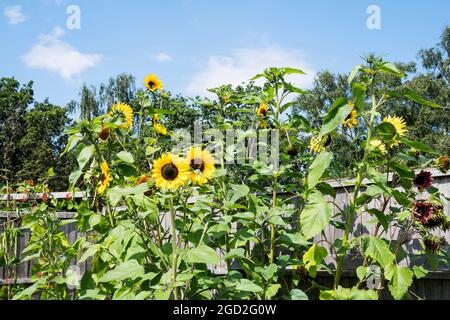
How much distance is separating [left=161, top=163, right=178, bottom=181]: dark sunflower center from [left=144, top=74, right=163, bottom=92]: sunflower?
5.53ft

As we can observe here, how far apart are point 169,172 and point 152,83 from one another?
5.83ft

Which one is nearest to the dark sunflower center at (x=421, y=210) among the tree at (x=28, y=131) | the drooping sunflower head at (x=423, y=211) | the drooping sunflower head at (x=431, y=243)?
the drooping sunflower head at (x=423, y=211)

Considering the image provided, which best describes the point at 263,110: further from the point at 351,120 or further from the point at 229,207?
the point at 229,207

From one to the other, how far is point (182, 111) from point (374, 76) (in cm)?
3029

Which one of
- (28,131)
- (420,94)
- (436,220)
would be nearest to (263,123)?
(436,220)

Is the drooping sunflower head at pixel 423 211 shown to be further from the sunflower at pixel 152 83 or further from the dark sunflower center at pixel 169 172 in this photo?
the sunflower at pixel 152 83

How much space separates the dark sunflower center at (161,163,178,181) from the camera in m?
2.61

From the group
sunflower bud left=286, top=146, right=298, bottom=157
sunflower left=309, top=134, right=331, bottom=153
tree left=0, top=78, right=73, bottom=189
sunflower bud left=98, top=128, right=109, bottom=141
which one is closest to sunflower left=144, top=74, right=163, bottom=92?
sunflower bud left=98, top=128, right=109, bottom=141

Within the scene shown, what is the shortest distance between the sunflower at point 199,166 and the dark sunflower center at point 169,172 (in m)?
0.08

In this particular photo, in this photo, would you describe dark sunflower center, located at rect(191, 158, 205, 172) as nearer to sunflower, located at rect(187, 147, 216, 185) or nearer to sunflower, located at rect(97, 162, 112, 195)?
sunflower, located at rect(187, 147, 216, 185)

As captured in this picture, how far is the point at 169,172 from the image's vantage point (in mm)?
2609
